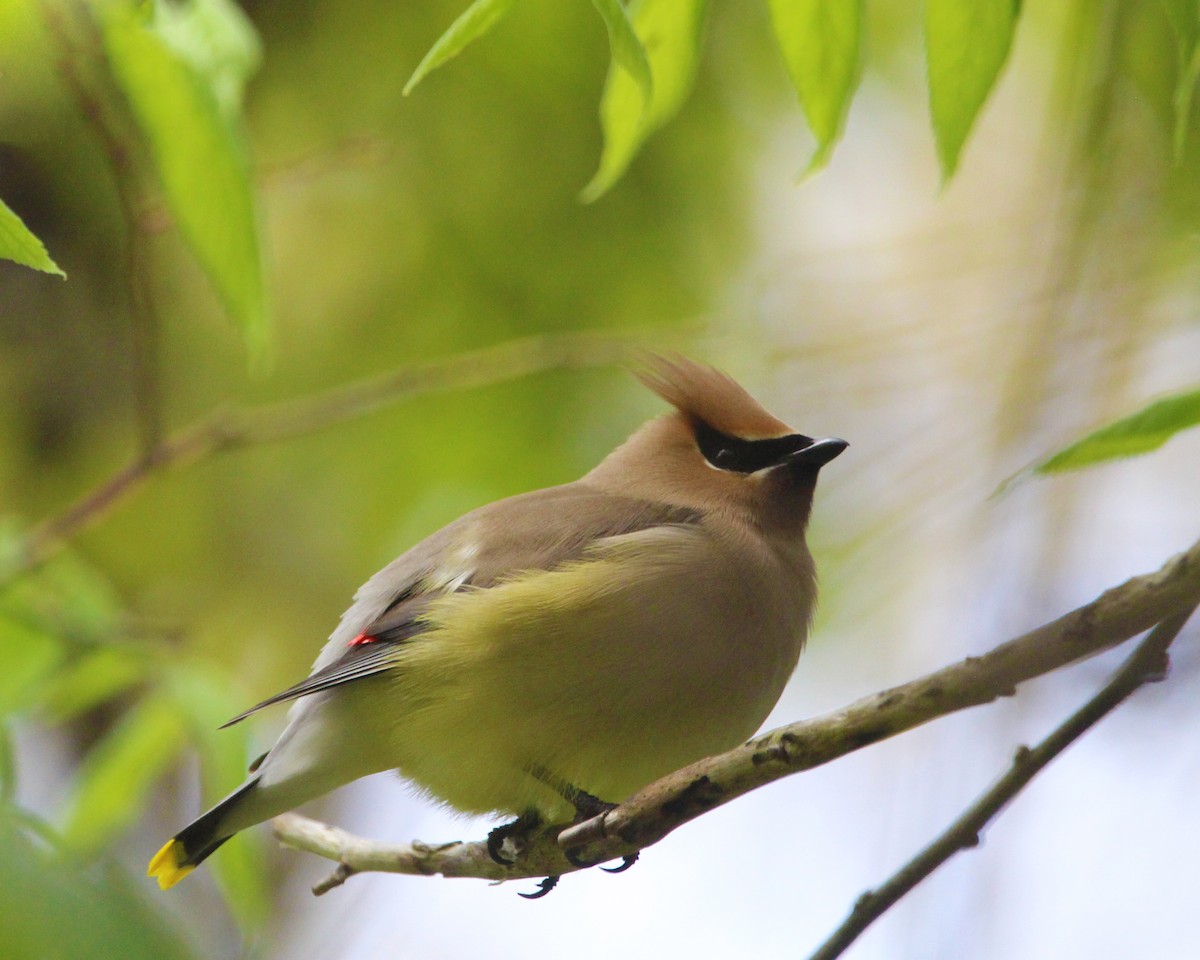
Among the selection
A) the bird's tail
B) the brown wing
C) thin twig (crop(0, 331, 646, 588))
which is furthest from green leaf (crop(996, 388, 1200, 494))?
thin twig (crop(0, 331, 646, 588))

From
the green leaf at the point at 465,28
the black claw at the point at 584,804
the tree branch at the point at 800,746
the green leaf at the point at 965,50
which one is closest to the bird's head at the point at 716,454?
the black claw at the point at 584,804

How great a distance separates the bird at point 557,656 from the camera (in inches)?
124

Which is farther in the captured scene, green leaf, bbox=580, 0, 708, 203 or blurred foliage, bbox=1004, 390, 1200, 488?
green leaf, bbox=580, 0, 708, 203

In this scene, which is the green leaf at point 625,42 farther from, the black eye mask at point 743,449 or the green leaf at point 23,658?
the green leaf at point 23,658

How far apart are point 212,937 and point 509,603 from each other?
3.05 meters

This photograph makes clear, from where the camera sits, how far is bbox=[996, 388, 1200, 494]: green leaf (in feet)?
5.00

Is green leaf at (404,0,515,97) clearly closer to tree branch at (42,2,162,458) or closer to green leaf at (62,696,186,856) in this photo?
tree branch at (42,2,162,458)

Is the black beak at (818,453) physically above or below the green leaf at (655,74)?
below

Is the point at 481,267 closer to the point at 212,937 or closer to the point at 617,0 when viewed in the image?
the point at 212,937

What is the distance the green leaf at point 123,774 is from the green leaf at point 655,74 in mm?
2156

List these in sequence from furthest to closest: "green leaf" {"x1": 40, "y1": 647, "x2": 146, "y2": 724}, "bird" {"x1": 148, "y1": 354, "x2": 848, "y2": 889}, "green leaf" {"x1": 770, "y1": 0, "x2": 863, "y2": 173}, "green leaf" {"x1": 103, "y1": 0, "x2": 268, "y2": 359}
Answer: "green leaf" {"x1": 40, "y1": 647, "x2": 146, "y2": 724} → "bird" {"x1": 148, "y1": 354, "x2": 848, "y2": 889} → "green leaf" {"x1": 103, "y1": 0, "x2": 268, "y2": 359} → "green leaf" {"x1": 770, "y1": 0, "x2": 863, "y2": 173}

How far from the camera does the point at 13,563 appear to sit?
3596mm

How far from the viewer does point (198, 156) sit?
230 cm

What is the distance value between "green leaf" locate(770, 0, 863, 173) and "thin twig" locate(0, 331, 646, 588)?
2.07 metres
